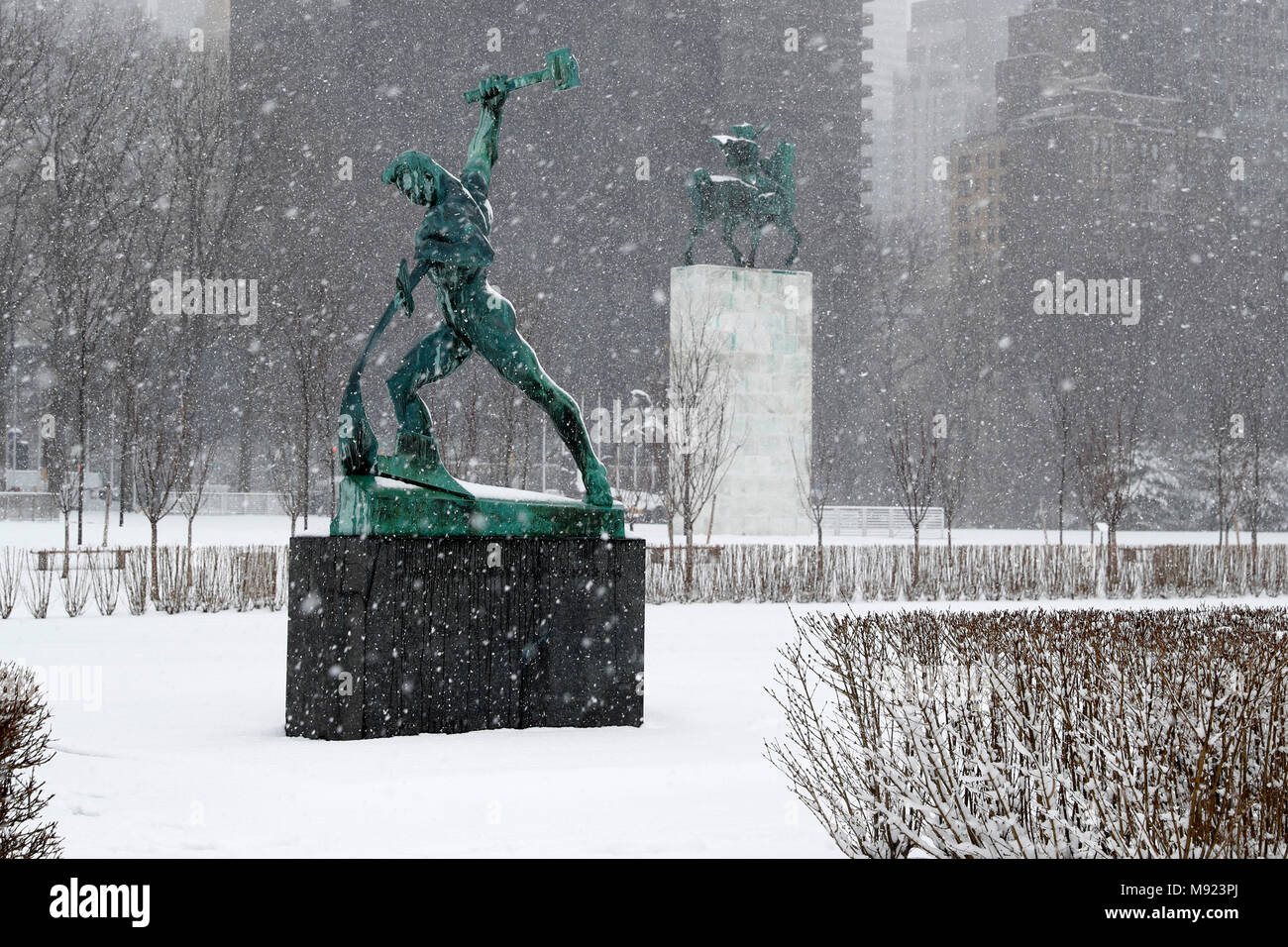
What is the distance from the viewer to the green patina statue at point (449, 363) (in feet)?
26.8

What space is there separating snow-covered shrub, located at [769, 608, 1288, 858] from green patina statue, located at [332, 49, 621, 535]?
3.44m

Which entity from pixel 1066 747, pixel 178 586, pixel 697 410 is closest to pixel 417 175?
pixel 1066 747

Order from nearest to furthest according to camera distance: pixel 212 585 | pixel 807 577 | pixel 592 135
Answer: pixel 212 585 → pixel 807 577 → pixel 592 135

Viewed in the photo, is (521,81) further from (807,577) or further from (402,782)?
(807,577)

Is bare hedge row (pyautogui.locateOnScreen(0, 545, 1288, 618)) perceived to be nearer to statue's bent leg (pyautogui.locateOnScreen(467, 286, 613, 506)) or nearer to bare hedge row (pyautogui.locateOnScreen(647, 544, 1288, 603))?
bare hedge row (pyautogui.locateOnScreen(647, 544, 1288, 603))

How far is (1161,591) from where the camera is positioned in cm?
2117

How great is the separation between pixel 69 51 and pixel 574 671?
35.7 m

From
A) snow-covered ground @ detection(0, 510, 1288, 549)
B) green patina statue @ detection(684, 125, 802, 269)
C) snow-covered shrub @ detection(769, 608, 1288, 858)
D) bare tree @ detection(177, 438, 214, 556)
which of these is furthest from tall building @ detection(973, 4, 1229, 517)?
snow-covered shrub @ detection(769, 608, 1288, 858)

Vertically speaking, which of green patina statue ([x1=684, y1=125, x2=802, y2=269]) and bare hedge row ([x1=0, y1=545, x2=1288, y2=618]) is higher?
green patina statue ([x1=684, y1=125, x2=802, y2=269])

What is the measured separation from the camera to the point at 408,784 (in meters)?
6.59

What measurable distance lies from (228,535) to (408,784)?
25572 millimetres

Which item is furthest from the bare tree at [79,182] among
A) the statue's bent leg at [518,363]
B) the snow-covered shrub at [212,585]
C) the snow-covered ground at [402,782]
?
the statue's bent leg at [518,363]

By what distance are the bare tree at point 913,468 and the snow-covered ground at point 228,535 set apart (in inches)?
90.1

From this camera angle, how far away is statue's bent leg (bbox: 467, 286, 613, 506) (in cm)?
849
